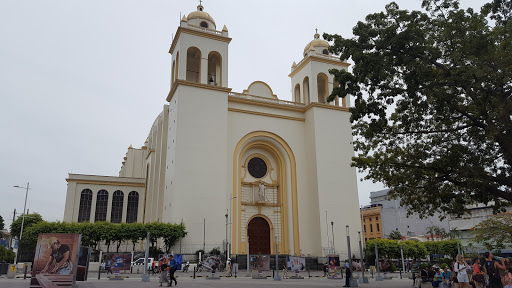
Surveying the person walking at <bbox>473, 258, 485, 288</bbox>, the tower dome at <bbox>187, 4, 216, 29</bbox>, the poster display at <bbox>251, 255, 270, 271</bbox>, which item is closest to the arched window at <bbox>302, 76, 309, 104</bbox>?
the tower dome at <bbox>187, 4, 216, 29</bbox>

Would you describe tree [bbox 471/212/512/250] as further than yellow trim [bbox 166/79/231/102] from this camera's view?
No

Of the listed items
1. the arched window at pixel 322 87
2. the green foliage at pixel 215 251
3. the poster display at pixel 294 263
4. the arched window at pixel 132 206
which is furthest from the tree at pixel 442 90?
the arched window at pixel 132 206

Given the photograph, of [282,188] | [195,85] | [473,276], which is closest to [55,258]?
[473,276]

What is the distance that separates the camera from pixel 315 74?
3394cm

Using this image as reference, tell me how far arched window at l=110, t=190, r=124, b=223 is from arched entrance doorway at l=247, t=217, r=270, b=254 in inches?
552

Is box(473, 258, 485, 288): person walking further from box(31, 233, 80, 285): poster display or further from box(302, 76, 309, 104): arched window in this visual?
box(302, 76, 309, 104): arched window

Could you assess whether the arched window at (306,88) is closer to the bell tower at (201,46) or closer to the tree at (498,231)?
the bell tower at (201,46)

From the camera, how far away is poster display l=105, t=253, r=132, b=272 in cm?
2105

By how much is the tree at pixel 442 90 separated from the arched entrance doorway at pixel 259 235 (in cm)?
1704

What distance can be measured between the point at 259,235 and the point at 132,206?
14.4 meters

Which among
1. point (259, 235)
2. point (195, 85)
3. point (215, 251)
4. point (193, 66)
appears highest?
point (193, 66)

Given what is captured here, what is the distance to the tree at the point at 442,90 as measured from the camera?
1156cm

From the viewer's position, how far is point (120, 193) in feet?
122

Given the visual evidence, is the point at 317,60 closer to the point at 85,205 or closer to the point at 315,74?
the point at 315,74
